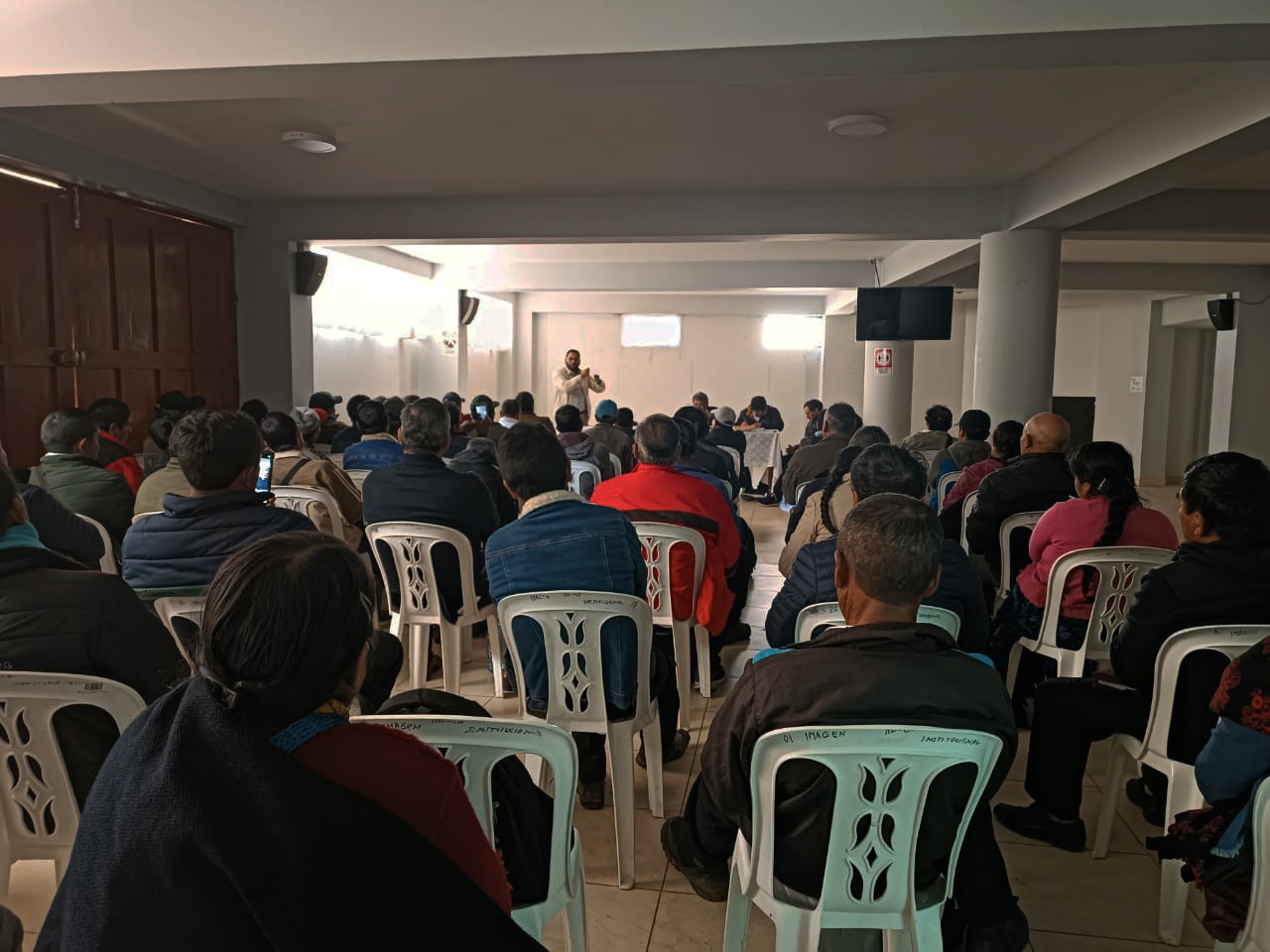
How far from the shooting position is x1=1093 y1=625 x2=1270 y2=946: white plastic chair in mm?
1844

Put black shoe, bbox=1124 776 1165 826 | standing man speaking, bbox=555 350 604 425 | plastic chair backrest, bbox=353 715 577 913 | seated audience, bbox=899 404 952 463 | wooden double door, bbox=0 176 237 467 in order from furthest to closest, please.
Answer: standing man speaking, bbox=555 350 604 425 < seated audience, bbox=899 404 952 463 < wooden double door, bbox=0 176 237 467 < black shoe, bbox=1124 776 1165 826 < plastic chair backrest, bbox=353 715 577 913

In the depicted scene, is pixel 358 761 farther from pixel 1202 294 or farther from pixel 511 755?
pixel 1202 294

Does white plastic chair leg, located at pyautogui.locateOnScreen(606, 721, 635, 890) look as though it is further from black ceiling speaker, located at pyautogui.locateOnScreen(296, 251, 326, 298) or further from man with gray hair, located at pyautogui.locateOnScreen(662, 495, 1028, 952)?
black ceiling speaker, located at pyautogui.locateOnScreen(296, 251, 326, 298)

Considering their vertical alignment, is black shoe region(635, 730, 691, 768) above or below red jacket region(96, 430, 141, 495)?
below

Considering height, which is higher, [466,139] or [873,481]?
[466,139]

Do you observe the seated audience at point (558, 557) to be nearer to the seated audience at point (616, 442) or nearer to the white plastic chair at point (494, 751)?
the white plastic chair at point (494, 751)

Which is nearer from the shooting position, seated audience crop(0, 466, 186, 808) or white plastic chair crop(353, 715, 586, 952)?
white plastic chair crop(353, 715, 586, 952)

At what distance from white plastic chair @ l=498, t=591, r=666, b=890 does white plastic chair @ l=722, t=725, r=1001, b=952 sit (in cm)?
67

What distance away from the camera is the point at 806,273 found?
985 centimetres

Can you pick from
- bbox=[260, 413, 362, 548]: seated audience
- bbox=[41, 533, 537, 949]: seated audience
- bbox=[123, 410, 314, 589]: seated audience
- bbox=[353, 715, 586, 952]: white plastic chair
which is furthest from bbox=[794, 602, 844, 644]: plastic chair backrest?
bbox=[260, 413, 362, 548]: seated audience

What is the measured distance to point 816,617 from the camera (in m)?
2.04

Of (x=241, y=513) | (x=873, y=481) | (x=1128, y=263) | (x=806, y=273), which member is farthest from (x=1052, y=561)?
(x=1128, y=263)

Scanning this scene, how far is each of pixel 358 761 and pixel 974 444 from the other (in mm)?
4555

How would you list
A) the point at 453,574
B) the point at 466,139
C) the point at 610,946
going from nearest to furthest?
the point at 610,946 < the point at 453,574 < the point at 466,139
